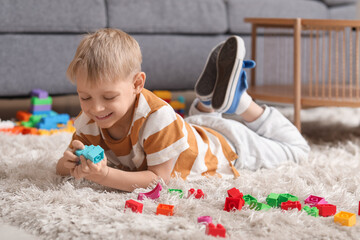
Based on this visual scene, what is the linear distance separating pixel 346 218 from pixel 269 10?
1.82m

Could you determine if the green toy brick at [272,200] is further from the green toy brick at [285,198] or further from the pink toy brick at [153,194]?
the pink toy brick at [153,194]

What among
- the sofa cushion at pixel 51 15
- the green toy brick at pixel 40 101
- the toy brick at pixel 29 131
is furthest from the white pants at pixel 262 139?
the sofa cushion at pixel 51 15

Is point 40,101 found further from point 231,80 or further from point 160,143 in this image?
point 160,143

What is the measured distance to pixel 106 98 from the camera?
1.03m

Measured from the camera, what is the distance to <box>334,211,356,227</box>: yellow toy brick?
888 millimetres

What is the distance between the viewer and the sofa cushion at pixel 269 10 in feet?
8.00

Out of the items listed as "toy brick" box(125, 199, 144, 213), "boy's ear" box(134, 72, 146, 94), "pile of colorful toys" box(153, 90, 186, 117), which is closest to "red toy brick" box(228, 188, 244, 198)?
"toy brick" box(125, 199, 144, 213)

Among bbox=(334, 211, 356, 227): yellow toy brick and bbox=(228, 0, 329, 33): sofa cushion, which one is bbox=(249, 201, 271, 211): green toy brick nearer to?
bbox=(334, 211, 356, 227): yellow toy brick

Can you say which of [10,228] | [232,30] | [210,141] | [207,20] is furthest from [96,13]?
[10,228]

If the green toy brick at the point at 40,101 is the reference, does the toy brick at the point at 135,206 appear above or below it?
below

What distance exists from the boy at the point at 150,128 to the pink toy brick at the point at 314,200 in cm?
25

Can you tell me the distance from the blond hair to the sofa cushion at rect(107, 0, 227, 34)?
3.55ft

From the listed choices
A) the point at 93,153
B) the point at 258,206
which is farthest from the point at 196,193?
the point at 93,153

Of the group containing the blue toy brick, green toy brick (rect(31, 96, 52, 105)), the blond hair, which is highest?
the blond hair
